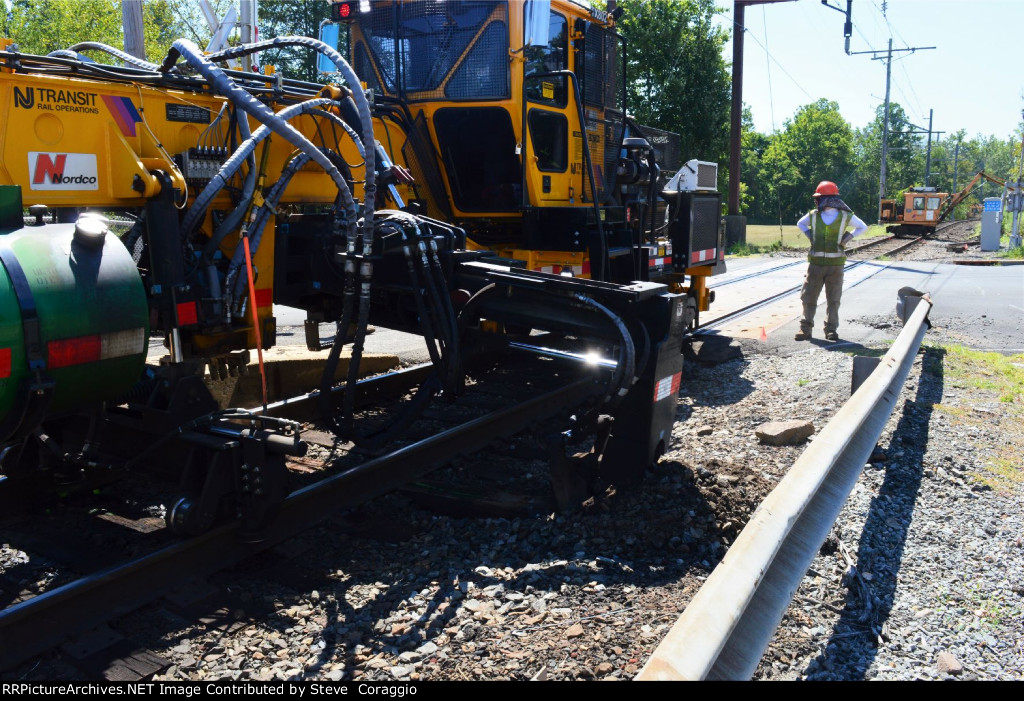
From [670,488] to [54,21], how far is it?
20.1 metres

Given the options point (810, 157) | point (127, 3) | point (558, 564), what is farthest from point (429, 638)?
point (810, 157)

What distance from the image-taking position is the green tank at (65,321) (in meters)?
→ 3.47

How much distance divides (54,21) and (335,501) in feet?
63.8

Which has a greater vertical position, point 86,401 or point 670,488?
point 86,401

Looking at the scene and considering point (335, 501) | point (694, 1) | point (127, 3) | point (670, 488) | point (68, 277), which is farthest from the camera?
point (694, 1)

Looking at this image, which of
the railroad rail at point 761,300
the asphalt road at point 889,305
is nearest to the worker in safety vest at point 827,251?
the asphalt road at point 889,305

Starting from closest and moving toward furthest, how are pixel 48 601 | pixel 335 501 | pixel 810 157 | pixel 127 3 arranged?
pixel 48 601 → pixel 335 501 → pixel 127 3 → pixel 810 157

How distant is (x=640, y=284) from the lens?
5145 mm

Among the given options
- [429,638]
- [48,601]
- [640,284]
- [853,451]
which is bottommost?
[429,638]

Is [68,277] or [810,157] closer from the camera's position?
[68,277]

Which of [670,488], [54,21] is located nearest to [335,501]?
[670,488]

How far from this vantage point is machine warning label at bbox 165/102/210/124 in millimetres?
5000

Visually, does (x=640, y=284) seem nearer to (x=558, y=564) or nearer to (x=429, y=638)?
(x=558, y=564)

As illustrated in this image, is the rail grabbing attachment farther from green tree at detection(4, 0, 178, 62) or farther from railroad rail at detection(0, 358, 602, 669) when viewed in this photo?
green tree at detection(4, 0, 178, 62)
